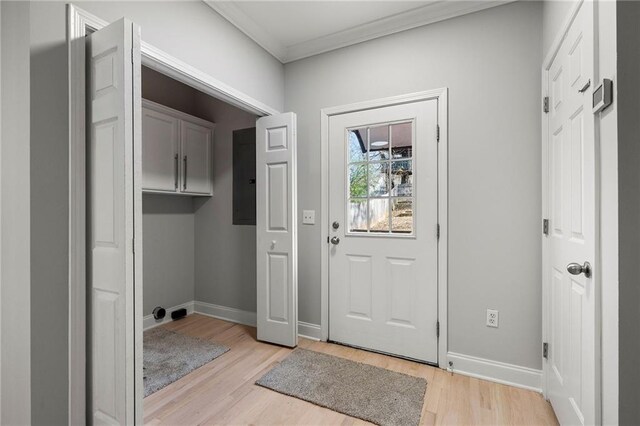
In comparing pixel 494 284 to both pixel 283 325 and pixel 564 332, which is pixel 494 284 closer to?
pixel 564 332

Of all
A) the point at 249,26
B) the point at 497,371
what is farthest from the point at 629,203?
the point at 249,26

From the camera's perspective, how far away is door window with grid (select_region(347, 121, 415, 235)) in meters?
2.38

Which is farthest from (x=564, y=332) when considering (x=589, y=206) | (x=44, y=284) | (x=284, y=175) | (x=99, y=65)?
(x=99, y=65)

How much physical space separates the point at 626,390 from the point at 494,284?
1.15m

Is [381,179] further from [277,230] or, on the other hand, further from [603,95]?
[603,95]

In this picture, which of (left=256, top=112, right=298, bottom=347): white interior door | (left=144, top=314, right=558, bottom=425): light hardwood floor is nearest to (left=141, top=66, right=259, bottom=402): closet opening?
(left=256, top=112, right=298, bottom=347): white interior door

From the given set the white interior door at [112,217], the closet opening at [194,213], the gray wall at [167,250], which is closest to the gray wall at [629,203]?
the white interior door at [112,217]

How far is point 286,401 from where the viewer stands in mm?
1836

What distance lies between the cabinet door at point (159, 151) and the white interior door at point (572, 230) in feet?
9.84

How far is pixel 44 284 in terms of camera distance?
1.29 meters

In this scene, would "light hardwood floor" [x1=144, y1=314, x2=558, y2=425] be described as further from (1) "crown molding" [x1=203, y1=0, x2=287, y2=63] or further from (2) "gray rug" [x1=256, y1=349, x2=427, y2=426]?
(1) "crown molding" [x1=203, y1=0, x2=287, y2=63]

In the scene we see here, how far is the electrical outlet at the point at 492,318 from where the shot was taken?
2.08 m

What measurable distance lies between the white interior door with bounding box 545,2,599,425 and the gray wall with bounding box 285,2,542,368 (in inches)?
7.2

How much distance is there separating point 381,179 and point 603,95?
151cm
